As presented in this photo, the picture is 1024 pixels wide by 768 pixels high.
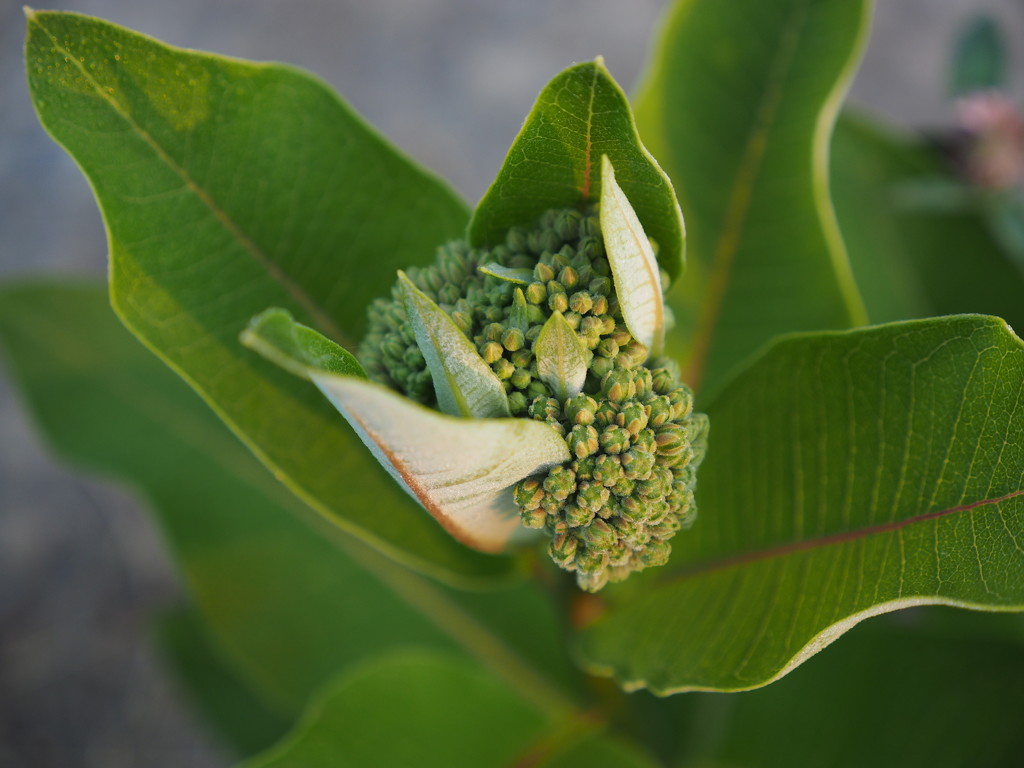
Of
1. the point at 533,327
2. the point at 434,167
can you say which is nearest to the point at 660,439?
the point at 533,327

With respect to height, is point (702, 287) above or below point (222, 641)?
above

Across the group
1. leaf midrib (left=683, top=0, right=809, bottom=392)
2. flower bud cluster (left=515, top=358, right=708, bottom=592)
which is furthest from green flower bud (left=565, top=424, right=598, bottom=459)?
leaf midrib (left=683, top=0, right=809, bottom=392)

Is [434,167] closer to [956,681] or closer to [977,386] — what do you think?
[956,681]

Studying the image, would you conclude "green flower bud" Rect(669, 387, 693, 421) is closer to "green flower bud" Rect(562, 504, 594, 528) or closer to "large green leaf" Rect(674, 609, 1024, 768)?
"green flower bud" Rect(562, 504, 594, 528)

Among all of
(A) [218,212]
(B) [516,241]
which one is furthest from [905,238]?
(A) [218,212]

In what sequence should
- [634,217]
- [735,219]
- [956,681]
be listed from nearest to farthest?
[634,217] → [735,219] → [956,681]

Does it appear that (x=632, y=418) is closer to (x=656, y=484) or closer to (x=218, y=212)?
(x=656, y=484)
